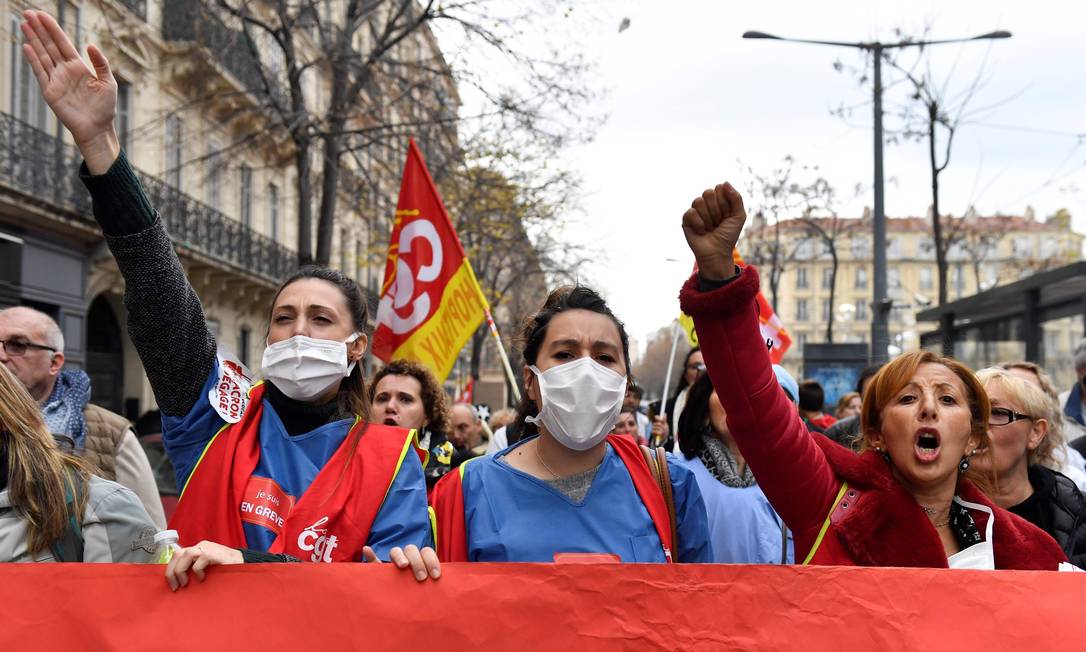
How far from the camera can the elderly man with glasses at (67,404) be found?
419 cm

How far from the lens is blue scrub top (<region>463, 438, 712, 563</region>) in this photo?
273cm

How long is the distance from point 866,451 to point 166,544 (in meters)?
1.70

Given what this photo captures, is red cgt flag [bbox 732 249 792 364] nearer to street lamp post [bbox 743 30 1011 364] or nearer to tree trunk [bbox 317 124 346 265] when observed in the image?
street lamp post [bbox 743 30 1011 364]

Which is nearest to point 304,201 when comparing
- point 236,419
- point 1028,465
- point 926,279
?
point 1028,465

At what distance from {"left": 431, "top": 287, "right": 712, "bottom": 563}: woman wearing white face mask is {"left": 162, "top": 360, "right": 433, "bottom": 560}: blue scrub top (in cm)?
15

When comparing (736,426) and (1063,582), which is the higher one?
(736,426)

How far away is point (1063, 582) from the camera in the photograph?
245 cm

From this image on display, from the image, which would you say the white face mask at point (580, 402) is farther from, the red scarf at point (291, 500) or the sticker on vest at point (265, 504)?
the sticker on vest at point (265, 504)

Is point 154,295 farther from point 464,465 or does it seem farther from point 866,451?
point 866,451

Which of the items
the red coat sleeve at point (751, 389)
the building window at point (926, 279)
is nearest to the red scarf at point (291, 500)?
the red coat sleeve at point (751, 389)

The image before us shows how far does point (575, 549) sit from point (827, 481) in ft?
2.10

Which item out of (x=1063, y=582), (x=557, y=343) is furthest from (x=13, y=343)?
(x=1063, y=582)

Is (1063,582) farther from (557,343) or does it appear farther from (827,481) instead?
(557,343)

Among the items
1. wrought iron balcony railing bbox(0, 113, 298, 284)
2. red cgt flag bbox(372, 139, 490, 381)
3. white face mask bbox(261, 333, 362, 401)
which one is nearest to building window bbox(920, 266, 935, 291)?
wrought iron balcony railing bbox(0, 113, 298, 284)
